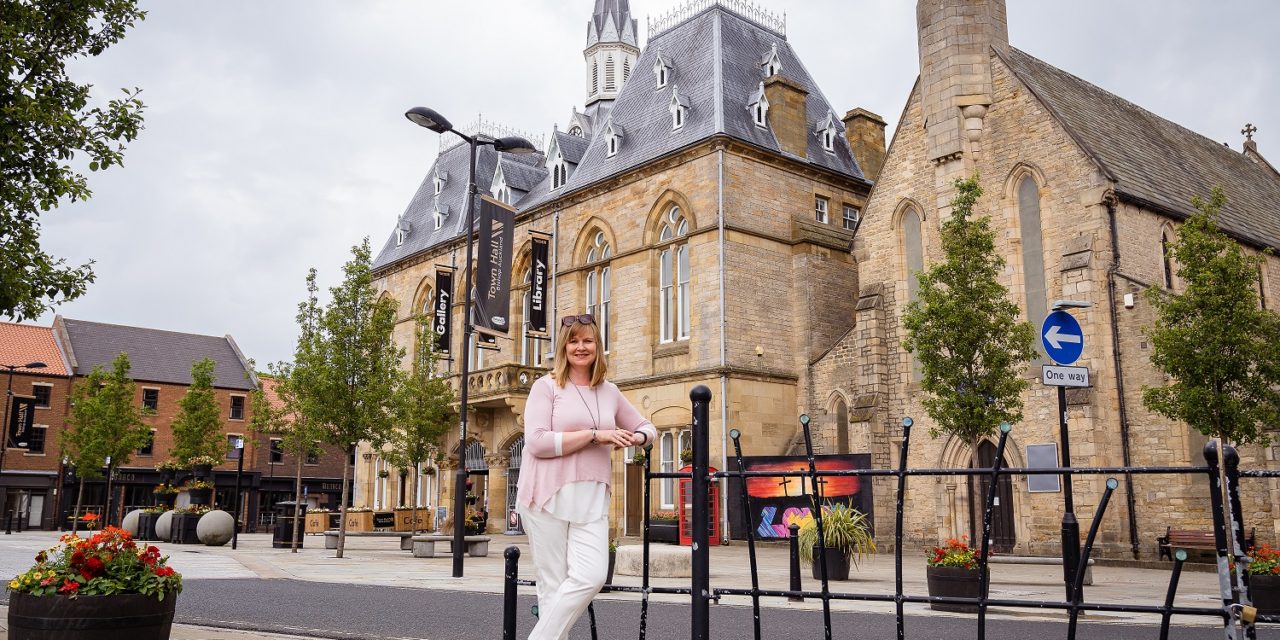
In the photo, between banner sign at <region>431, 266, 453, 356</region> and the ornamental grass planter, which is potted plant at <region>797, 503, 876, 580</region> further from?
banner sign at <region>431, 266, 453, 356</region>

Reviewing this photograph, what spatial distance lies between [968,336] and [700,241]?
37.2 feet

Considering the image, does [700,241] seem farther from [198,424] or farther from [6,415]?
[6,415]

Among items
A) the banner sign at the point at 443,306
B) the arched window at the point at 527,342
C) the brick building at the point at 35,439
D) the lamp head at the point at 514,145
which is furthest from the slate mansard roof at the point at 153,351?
the lamp head at the point at 514,145

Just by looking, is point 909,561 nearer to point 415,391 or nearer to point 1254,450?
point 1254,450

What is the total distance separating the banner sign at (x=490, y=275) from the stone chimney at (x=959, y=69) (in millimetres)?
11230

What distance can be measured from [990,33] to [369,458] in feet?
102

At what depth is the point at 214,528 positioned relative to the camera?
26.8 metres

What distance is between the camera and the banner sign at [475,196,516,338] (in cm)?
2242

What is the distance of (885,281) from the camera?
89.7 ft

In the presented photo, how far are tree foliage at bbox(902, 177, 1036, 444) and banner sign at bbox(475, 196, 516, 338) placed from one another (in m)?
9.28

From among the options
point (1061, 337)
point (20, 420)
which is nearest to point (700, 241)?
point (1061, 337)

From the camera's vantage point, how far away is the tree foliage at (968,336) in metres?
19.0

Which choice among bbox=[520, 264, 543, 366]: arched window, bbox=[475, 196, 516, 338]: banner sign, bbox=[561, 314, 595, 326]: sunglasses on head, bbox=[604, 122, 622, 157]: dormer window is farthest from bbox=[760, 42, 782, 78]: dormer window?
bbox=[561, 314, 595, 326]: sunglasses on head

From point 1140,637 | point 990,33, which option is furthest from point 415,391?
point 1140,637
